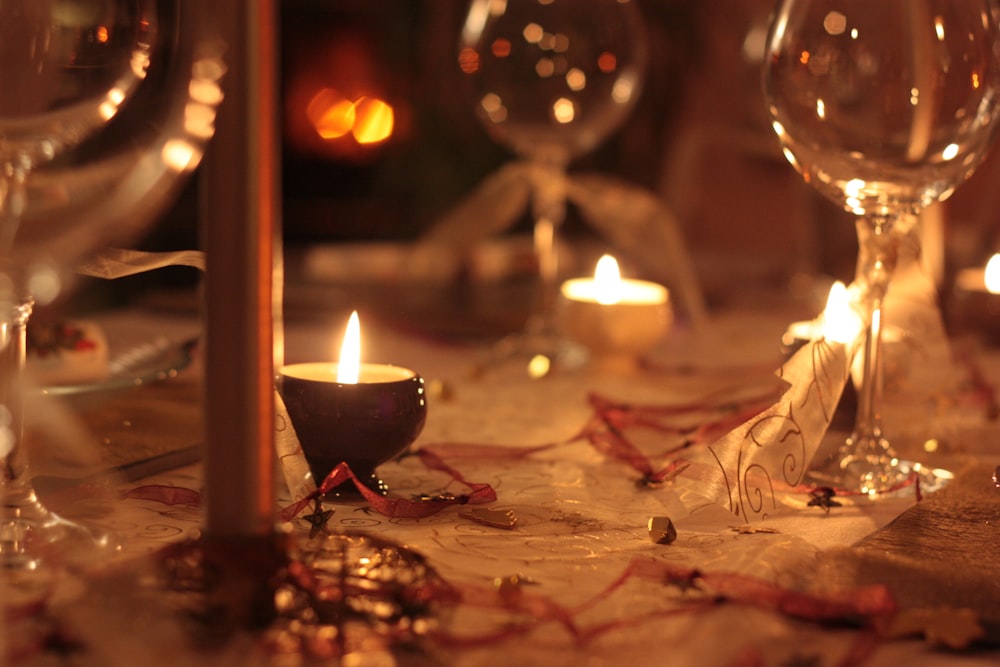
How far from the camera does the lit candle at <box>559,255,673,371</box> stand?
997 millimetres

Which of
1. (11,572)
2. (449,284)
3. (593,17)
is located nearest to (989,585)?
(11,572)

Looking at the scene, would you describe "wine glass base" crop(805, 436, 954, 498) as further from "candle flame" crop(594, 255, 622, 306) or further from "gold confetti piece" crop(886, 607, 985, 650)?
"candle flame" crop(594, 255, 622, 306)

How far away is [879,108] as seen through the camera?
631 millimetres

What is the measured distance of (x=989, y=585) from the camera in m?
0.44

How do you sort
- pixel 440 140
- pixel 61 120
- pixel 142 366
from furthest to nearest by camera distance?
pixel 440 140 < pixel 142 366 < pixel 61 120

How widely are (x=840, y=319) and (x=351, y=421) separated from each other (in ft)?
1.02

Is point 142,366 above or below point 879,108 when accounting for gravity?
below

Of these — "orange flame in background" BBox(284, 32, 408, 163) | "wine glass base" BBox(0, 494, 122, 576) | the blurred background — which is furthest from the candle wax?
"orange flame in background" BBox(284, 32, 408, 163)

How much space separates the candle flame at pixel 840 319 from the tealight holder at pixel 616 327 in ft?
0.95

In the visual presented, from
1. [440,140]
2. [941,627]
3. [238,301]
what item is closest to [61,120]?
[238,301]

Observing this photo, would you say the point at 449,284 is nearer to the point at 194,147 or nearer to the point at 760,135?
the point at 760,135

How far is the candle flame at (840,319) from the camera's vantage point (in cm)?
64

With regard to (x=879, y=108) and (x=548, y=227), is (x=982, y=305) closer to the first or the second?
(x=548, y=227)

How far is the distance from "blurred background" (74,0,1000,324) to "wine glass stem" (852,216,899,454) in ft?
3.84
